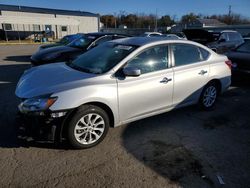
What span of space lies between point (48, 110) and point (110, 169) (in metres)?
1.13

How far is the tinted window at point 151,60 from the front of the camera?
3736 mm

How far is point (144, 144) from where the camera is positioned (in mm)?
3566

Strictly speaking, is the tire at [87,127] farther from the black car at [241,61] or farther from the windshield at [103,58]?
the black car at [241,61]

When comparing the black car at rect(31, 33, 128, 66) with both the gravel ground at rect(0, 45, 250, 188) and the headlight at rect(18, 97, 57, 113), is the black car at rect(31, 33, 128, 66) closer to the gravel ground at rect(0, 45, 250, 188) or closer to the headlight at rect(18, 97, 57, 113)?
the gravel ground at rect(0, 45, 250, 188)

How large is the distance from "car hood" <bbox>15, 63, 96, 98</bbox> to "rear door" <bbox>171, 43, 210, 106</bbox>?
166 centimetres

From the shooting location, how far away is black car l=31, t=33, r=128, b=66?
733cm

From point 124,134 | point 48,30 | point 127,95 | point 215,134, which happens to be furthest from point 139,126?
point 48,30

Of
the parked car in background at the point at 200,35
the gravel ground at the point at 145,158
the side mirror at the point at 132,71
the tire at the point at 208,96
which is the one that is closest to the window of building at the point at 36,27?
the parked car in background at the point at 200,35

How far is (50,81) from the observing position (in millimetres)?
3365

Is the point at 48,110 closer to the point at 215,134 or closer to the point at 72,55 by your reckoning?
the point at 215,134

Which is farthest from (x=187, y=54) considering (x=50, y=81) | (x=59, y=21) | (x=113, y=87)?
(x=59, y=21)

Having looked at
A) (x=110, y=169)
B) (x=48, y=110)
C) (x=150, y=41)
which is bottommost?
(x=110, y=169)

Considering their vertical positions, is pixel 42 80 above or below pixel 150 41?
below

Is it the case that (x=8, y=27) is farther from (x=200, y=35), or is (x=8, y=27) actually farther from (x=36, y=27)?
(x=200, y=35)
